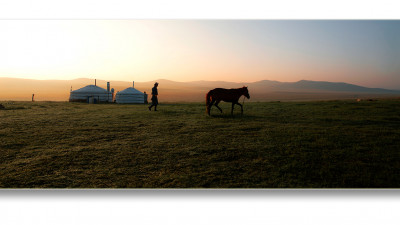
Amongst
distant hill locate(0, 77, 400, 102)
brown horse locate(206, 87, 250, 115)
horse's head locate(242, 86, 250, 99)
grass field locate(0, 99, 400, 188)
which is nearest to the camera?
grass field locate(0, 99, 400, 188)

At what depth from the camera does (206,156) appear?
5652 millimetres

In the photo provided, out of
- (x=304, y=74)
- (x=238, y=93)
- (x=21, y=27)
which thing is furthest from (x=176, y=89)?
(x=21, y=27)

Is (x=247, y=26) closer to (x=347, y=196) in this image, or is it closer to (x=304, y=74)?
(x=304, y=74)

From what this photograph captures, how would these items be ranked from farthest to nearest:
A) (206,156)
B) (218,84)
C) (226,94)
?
1. (226,94)
2. (218,84)
3. (206,156)

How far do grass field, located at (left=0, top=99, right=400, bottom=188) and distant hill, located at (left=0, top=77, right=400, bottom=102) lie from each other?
96 centimetres

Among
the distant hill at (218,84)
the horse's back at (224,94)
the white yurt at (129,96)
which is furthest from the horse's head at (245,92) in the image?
the white yurt at (129,96)

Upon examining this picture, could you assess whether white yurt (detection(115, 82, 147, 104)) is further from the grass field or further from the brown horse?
the grass field

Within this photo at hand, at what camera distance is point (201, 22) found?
24.5 ft

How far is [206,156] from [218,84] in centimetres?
392

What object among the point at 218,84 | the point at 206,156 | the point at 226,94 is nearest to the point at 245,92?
the point at 226,94

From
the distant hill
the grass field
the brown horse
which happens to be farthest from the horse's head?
the grass field

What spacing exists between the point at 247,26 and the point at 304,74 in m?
2.28

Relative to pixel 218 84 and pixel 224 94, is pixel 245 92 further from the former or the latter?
pixel 218 84

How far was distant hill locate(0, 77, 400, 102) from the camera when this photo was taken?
7992 mm
